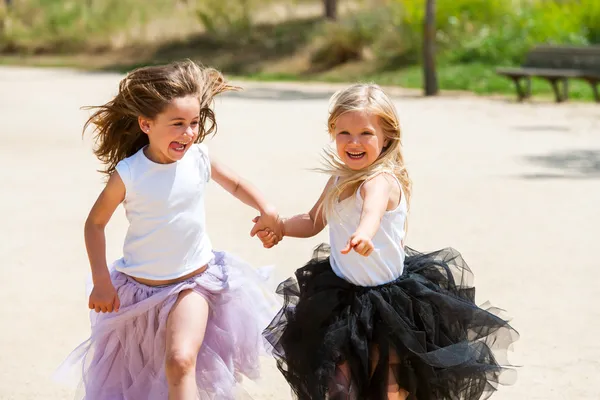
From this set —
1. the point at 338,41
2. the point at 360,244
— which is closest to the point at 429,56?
the point at 338,41

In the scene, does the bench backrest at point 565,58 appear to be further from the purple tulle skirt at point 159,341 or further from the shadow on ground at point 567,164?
the purple tulle skirt at point 159,341

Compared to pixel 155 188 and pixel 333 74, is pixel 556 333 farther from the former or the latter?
pixel 333 74

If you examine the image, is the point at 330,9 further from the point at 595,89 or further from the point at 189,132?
the point at 189,132

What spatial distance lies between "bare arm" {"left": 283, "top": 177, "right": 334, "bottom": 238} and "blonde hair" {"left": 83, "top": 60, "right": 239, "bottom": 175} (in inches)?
19.4

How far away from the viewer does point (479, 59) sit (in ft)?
73.5

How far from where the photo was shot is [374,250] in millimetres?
3480

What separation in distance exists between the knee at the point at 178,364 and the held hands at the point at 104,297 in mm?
281

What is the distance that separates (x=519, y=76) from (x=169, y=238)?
49.1 ft

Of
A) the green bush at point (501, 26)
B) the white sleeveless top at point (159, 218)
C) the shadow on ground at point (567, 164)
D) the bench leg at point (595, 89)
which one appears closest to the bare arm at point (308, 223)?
the white sleeveless top at point (159, 218)

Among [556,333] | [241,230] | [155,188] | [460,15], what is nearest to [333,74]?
[460,15]

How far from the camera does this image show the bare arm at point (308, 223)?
147 inches

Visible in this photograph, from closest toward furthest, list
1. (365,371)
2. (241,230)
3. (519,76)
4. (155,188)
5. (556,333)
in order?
1. (365,371)
2. (155,188)
3. (556,333)
4. (241,230)
5. (519,76)

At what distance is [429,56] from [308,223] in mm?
15304

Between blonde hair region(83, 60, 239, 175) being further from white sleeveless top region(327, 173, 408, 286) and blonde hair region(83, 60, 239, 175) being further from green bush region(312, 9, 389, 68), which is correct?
green bush region(312, 9, 389, 68)
